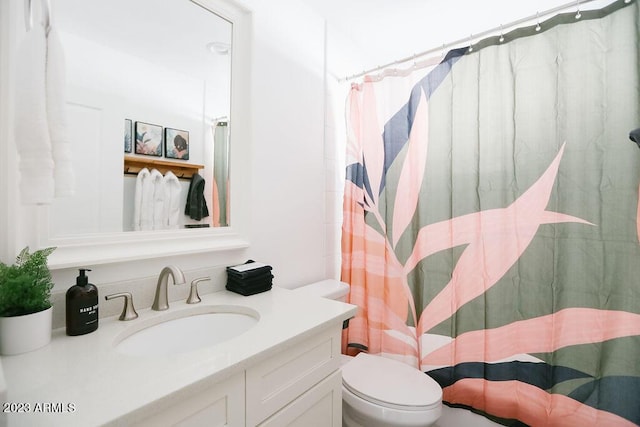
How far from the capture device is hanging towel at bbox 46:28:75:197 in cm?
74

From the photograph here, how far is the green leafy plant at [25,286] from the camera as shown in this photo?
2.37 feet

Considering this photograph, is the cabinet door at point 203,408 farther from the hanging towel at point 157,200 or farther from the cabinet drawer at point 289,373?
the hanging towel at point 157,200

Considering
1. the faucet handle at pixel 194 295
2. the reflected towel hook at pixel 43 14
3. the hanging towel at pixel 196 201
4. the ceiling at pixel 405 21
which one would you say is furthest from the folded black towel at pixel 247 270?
the ceiling at pixel 405 21

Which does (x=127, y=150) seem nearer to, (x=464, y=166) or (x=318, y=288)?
(x=318, y=288)

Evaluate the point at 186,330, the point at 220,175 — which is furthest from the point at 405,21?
the point at 186,330

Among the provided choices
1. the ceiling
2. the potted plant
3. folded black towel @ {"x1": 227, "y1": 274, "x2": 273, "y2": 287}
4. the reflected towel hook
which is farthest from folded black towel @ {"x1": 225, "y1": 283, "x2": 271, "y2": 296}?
the ceiling

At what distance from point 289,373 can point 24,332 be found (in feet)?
2.24

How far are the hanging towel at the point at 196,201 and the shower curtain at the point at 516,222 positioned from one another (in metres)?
0.93

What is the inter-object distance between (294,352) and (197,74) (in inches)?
46.6

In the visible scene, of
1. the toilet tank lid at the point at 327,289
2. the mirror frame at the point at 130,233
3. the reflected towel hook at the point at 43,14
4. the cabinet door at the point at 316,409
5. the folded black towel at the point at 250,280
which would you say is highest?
the reflected towel hook at the point at 43,14

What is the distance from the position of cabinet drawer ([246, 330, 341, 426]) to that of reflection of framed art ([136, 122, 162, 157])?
2.89 feet

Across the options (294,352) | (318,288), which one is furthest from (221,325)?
(318,288)

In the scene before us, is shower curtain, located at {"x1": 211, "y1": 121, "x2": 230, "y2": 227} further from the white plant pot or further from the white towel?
the white plant pot

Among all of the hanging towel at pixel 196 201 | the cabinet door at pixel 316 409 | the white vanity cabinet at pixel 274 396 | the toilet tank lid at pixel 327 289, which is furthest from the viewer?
the toilet tank lid at pixel 327 289
